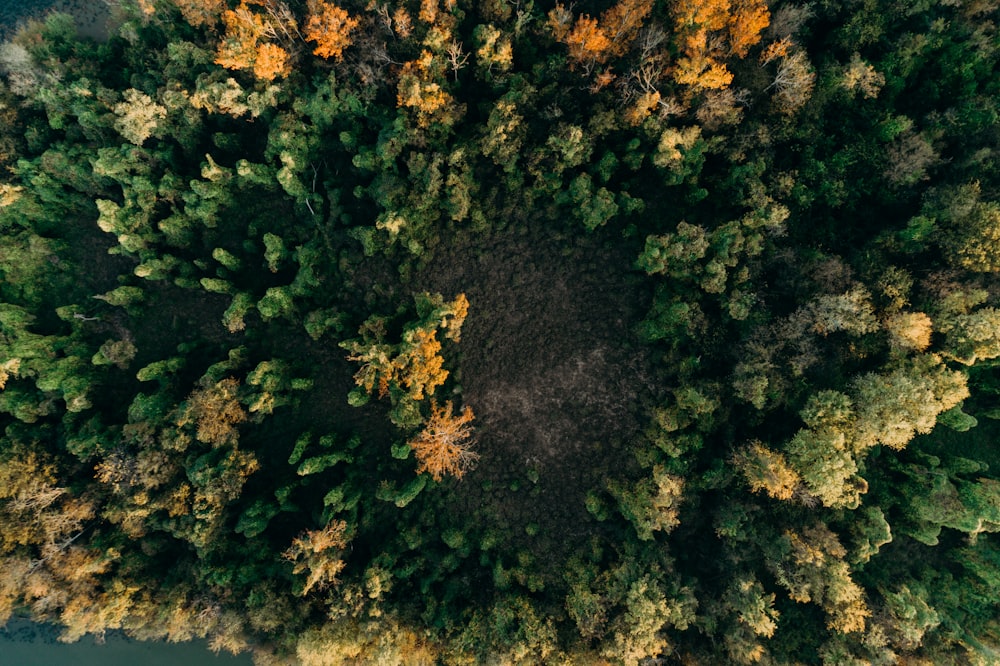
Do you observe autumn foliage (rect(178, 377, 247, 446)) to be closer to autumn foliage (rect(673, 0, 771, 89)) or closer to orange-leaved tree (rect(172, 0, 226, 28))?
orange-leaved tree (rect(172, 0, 226, 28))

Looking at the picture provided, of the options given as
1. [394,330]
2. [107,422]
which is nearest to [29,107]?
[107,422]

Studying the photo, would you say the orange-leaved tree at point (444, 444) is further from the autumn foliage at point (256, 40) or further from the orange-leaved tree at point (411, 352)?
the autumn foliage at point (256, 40)

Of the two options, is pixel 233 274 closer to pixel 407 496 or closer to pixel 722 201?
pixel 407 496

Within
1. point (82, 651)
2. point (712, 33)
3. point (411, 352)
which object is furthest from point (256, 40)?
point (82, 651)

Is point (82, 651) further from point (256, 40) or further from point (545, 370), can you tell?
point (256, 40)

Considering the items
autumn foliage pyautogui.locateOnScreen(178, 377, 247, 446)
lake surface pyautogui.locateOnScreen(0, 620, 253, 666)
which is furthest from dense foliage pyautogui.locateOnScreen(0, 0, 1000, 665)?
lake surface pyautogui.locateOnScreen(0, 620, 253, 666)

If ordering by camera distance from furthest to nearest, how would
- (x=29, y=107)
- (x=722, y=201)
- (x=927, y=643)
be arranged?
(x=29, y=107), (x=722, y=201), (x=927, y=643)
